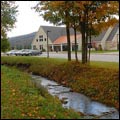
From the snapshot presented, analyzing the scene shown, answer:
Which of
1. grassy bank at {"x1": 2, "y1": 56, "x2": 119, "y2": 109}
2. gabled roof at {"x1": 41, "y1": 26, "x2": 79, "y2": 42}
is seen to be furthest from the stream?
gabled roof at {"x1": 41, "y1": 26, "x2": 79, "y2": 42}

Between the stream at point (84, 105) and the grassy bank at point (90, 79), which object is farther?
the grassy bank at point (90, 79)

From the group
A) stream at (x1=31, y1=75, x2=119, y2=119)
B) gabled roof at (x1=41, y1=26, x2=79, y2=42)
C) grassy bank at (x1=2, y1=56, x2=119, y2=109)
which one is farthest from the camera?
gabled roof at (x1=41, y1=26, x2=79, y2=42)

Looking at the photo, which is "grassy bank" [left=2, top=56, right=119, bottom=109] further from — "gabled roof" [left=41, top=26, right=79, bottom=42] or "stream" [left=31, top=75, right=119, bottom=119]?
"gabled roof" [left=41, top=26, right=79, bottom=42]

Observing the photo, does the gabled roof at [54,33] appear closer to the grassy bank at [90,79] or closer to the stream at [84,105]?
the grassy bank at [90,79]

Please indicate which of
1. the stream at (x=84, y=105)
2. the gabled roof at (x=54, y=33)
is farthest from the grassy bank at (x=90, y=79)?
the gabled roof at (x=54, y=33)

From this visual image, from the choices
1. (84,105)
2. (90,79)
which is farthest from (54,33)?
(84,105)

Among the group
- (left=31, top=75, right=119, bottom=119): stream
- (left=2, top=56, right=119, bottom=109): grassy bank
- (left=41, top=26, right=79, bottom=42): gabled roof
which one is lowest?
(left=31, top=75, right=119, bottom=119): stream

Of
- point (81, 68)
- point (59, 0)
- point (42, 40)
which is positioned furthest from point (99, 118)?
point (42, 40)

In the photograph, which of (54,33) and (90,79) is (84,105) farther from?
(54,33)

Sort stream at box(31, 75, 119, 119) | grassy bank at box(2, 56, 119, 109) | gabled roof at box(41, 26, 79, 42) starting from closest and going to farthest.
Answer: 1. stream at box(31, 75, 119, 119)
2. grassy bank at box(2, 56, 119, 109)
3. gabled roof at box(41, 26, 79, 42)

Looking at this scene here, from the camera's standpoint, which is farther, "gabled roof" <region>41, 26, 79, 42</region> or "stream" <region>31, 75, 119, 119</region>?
"gabled roof" <region>41, 26, 79, 42</region>

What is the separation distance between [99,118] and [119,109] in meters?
1.88

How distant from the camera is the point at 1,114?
371 inches

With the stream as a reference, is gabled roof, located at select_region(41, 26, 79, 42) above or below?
above
